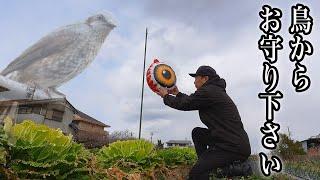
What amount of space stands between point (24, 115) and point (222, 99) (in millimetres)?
19135

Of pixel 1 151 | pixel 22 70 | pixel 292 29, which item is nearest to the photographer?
pixel 1 151

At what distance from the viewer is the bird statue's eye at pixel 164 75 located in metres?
5.73

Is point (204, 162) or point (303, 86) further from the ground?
point (303, 86)

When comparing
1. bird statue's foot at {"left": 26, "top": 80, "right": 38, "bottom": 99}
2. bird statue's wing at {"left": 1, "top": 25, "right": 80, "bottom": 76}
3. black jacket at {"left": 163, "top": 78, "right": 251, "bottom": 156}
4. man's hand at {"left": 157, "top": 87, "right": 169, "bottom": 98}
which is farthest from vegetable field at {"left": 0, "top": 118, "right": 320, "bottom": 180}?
bird statue's wing at {"left": 1, "top": 25, "right": 80, "bottom": 76}

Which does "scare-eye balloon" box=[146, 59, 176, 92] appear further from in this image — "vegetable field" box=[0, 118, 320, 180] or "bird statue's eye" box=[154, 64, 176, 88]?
"vegetable field" box=[0, 118, 320, 180]

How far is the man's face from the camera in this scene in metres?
5.00

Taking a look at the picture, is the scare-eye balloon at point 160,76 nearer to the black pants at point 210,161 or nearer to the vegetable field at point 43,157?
the black pants at point 210,161

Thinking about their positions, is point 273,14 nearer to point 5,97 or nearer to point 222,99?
point 222,99

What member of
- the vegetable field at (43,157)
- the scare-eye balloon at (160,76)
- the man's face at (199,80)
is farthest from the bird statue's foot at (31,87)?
the vegetable field at (43,157)

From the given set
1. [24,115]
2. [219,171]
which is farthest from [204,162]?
[24,115]

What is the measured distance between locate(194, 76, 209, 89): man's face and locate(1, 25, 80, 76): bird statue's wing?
12.1 m

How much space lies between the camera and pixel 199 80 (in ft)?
16.5

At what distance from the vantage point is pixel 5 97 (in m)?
15.4

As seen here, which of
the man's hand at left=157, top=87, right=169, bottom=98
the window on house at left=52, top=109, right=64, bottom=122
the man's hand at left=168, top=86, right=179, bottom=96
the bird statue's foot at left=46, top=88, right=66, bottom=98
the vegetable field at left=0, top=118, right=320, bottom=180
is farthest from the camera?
the window on house at left=52, top=109, right=64, bottom=122
